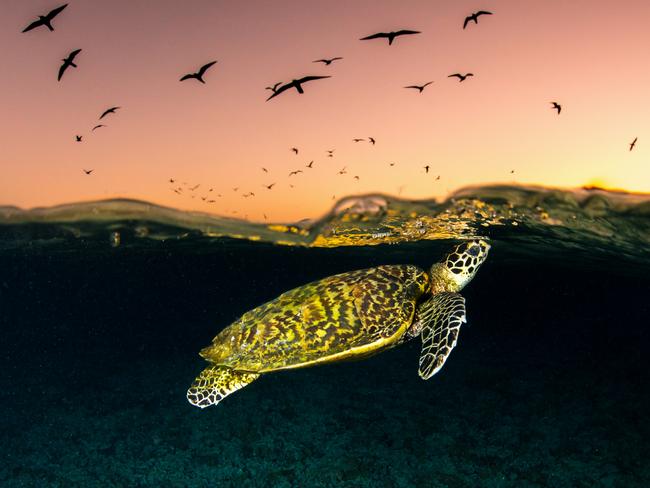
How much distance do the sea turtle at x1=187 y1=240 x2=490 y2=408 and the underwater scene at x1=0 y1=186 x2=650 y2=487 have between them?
50mm

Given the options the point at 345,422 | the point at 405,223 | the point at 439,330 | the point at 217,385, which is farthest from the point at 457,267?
the point at 345,422

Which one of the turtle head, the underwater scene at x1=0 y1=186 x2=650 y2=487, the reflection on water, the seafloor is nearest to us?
the turtle head

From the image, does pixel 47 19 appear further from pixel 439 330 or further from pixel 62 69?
pixel 439 330

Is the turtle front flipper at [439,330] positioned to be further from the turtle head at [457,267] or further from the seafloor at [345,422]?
the seafloor at [345,422]

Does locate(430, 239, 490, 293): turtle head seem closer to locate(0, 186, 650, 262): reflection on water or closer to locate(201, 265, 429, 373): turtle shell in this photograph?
locate(201, 265, 429, 373): turtle shell

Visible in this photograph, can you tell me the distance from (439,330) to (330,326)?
5.39 feet

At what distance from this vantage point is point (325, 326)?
6.19m

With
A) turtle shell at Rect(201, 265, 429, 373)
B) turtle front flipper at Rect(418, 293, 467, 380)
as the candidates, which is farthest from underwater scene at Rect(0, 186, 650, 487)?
turtle front flipper at Rect(418, 293, 467, 380)

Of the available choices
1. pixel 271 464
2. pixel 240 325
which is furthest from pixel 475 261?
pixel 271 464

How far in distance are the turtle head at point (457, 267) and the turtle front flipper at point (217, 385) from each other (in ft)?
12.9

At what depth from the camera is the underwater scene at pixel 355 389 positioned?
8797 mm

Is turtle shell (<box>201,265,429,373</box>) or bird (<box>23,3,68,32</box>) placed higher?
bird (<box>23,3,68,32</box>)

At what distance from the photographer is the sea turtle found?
6039mm

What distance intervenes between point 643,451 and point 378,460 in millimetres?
6101
